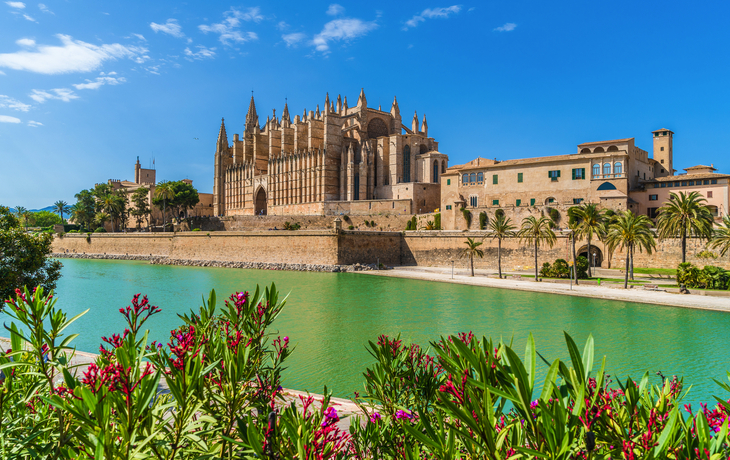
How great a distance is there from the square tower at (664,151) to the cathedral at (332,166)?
68.3 feet

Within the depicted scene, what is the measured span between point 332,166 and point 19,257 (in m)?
47.1

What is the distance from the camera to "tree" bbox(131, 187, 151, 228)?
70.8 m

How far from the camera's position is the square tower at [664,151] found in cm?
4362

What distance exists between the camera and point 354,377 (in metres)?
10.8

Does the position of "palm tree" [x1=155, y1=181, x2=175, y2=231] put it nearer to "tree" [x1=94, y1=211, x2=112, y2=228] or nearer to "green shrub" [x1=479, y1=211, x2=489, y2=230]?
"tree" [x1=94, y1=211, x2=112, y2=228]

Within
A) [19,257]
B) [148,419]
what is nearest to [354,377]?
[148,419]

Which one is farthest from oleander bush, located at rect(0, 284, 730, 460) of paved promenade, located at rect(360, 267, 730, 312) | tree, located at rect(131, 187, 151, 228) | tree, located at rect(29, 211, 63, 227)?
tree, located at rect(29, 211, 63, 227)

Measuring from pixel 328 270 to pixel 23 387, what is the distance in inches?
1361

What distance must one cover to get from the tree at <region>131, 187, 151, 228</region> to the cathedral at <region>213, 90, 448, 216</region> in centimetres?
1049

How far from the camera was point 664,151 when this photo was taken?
43.8 meters

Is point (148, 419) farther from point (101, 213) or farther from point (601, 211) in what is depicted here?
point (101, 213)

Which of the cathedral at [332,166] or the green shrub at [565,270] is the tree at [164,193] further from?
the green shrub at [565,270]

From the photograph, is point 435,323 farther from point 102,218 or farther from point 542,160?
point 102,218

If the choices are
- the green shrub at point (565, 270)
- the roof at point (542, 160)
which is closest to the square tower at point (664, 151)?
the roof at point (542, 160)
